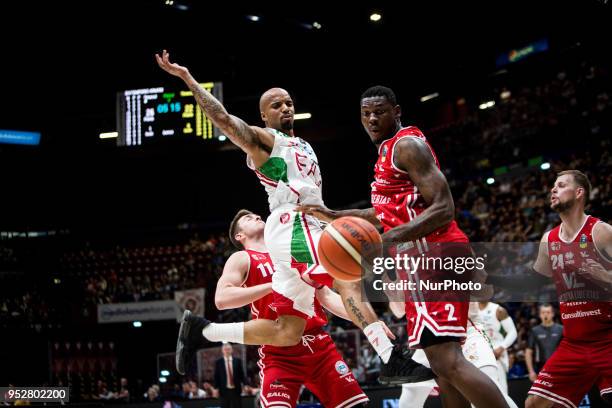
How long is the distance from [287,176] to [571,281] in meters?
2.21

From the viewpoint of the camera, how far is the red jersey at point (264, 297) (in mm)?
5211

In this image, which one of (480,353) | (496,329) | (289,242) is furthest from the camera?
(496,329)

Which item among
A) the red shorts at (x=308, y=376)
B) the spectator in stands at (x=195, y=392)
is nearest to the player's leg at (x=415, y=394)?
the red shorts at (x=308, y=376)

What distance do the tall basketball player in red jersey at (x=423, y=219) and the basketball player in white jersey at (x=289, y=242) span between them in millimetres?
566

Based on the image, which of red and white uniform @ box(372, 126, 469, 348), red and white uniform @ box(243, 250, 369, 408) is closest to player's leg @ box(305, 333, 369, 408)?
red and white uniform @ box(243, 250, 369, 408)

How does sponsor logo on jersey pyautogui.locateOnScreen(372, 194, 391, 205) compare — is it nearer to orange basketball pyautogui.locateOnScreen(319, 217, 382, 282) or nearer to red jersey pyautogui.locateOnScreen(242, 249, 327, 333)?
orange basketball pyautogui.locateOnScreen(319, 217, 382, 282)

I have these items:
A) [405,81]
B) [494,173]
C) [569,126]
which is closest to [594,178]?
[569,126]

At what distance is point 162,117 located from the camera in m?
14.6

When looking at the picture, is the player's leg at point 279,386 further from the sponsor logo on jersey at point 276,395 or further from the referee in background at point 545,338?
the referee in background at point 545,338

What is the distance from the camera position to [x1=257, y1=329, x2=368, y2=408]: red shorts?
4863 mm

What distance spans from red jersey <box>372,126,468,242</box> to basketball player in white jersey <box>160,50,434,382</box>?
1.92ft

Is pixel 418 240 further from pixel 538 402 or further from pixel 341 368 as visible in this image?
pixel 538 402

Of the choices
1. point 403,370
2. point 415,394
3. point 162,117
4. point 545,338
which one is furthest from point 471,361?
point 162,117

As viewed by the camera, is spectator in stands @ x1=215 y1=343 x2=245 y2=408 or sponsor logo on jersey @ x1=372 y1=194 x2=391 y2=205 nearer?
sponsor logo on jersey @ x1=372 y1=194 x2=391 y2=205
